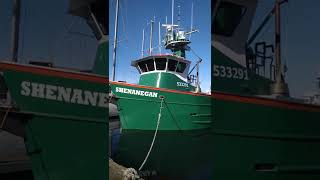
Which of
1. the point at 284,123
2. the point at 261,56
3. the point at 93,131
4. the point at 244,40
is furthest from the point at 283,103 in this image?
the point at 93,131

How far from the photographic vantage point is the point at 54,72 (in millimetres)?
1501

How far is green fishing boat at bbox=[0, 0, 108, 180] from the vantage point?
1457 millimetres

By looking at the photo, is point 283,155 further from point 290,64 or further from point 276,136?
point 290,64

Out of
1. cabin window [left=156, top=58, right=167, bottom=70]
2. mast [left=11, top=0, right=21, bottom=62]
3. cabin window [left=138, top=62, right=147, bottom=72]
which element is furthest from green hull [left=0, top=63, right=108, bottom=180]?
cabin window [left=138, top=62, right=147, bottom=72]

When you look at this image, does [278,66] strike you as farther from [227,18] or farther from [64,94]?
[64,94]

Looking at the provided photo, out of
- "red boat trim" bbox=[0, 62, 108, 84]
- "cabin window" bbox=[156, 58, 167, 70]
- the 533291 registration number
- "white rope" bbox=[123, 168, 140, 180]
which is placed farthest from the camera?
"cabin window" bbox=[156, 58, 167, 70]

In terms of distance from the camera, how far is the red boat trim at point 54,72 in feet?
4.70

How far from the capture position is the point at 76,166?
5.14 ft

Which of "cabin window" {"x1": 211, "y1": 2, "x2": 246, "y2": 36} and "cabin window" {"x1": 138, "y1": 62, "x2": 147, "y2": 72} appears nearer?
"cabin window" {"x1": 211, "y1": 2, "x2": 246, "y2": 36}

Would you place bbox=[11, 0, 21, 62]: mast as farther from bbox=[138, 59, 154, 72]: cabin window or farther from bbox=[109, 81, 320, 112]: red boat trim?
bbox=[138, 59, 154, 72]: cabin window

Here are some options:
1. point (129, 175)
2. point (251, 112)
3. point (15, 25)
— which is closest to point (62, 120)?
point (15, 25)

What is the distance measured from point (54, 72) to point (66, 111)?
0.18 metres

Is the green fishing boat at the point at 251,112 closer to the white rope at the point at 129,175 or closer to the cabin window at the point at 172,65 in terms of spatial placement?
the white rope at the point at 129,175

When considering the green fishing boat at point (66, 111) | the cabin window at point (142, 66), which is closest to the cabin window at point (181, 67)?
the cabin window at point (142, 66)
